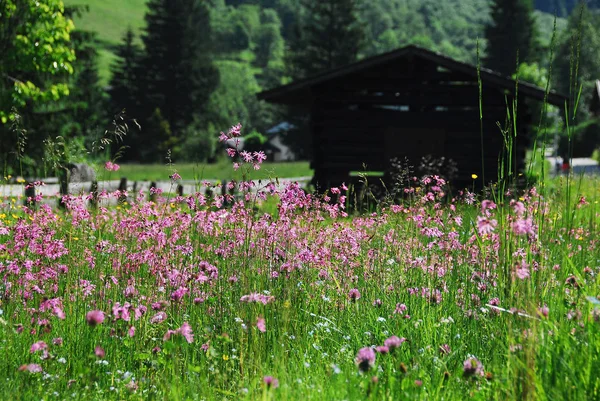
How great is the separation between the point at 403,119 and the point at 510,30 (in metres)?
49.4

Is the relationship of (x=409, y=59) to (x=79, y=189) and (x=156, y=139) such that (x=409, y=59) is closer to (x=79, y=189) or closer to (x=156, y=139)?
(x=79, y=189)

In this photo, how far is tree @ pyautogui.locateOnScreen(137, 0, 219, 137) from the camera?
59125mm

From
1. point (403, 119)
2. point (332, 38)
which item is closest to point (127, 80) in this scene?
point (332, 38)

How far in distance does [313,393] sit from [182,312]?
1882mm

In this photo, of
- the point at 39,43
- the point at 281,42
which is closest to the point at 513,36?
the point at 39,43

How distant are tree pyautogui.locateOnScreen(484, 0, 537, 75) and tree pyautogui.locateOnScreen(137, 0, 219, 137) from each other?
79.3 feet

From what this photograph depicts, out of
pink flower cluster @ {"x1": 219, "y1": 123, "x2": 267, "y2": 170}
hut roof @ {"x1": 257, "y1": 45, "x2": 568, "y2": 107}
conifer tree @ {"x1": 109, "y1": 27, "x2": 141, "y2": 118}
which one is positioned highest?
conifer tree @ {"x1": 109, "y1": 27, "x2": 141, "y2": 118}

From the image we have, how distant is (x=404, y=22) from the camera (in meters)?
198

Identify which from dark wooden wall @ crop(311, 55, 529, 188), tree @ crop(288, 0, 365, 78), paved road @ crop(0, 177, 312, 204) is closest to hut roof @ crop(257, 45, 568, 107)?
dark wooden wall @ crop(311, 55, 529, 188)

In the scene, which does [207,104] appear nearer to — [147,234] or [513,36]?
[513,36]

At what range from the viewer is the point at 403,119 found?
19.1 m

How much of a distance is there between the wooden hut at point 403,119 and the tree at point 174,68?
40723 millimetres

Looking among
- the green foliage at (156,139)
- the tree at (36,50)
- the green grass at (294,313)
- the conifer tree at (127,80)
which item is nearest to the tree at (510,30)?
the green foliage at (156,139)

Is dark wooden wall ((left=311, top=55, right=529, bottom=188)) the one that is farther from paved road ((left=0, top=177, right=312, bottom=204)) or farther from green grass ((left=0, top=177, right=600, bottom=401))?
green grass ((left=0, top=177, right=600, bottom=401))
